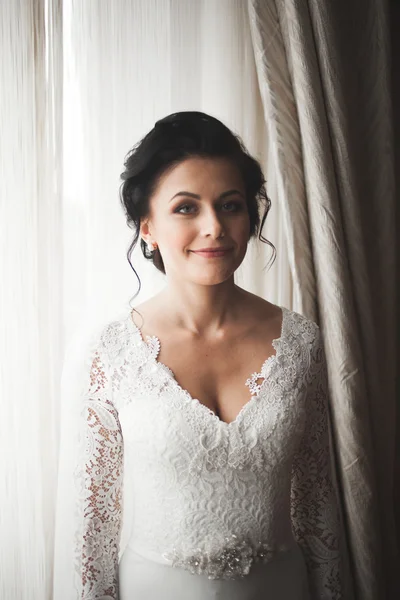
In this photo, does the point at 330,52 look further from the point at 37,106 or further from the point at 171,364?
the point at 171,364

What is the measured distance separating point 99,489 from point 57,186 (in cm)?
73

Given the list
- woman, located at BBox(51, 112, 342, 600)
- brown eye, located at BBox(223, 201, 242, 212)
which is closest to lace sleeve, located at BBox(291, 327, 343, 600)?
woman, located at BBox(51, 112, 342, 600)

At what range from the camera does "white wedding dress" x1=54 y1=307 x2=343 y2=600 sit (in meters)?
1.11

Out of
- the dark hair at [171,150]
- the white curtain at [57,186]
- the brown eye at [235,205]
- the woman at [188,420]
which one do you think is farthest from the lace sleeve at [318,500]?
the white curtain at [57,186]

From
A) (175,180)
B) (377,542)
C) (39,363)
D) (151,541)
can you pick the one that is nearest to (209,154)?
(175,180)

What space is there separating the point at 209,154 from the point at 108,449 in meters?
0.62

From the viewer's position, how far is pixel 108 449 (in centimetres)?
117

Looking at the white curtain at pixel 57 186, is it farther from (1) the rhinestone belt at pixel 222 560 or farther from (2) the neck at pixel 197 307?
(1) the rhinestone belt at pixel 222 560

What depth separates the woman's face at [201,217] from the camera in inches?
44.5

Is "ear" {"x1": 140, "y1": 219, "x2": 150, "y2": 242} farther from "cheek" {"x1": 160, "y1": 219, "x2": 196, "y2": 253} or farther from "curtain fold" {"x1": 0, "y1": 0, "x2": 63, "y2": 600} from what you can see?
"curtain fold" {"x1": 0, "y1": 0, "x2": 63, "y2": 600}

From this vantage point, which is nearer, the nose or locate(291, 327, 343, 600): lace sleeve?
the nose

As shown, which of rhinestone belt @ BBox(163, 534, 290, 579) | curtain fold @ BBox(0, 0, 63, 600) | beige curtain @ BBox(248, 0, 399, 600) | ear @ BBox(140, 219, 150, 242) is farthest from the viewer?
beige curtain @ BBox(248, 0, 399, 600)

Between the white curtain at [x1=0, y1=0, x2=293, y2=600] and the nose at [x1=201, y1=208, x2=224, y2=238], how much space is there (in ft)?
1.53

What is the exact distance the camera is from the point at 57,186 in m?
1.44
